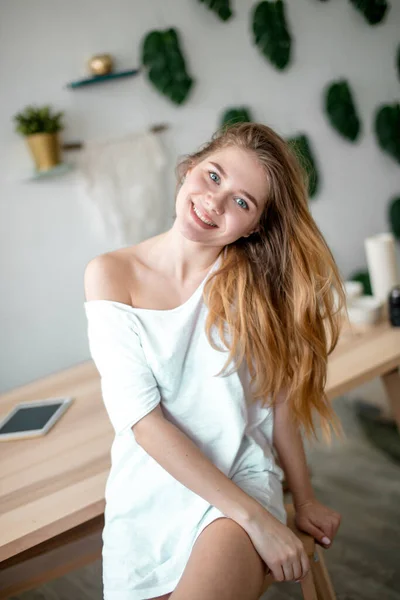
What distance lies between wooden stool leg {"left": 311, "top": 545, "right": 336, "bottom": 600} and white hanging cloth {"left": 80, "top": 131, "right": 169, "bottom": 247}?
1514 mm

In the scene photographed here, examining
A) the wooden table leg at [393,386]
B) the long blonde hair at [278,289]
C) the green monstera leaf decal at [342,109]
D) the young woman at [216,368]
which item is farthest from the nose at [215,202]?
the green monstera leaf decal at [342,109]

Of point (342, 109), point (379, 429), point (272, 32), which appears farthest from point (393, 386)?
point (272, 32)

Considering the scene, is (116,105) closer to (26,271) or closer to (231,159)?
(26,271)

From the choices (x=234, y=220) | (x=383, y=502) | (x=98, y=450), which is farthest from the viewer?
(x=383, y=502)

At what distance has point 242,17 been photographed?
268 cm

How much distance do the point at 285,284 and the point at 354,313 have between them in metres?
0.88

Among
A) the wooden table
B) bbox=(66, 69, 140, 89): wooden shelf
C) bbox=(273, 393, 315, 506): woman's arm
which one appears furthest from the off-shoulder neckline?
bbox=(66, 69, 140, 89): wooden shelf

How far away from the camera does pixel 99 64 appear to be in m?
2.25

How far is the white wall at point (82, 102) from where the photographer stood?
2188mm

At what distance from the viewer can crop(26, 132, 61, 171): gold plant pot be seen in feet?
6.97

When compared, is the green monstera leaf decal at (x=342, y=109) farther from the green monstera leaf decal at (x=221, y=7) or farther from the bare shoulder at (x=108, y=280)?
the bare shoulder at (x=108, y=280)

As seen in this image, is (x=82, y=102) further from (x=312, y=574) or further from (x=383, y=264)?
(x=312, y=574)

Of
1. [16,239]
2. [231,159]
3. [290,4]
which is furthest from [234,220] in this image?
[290,4]

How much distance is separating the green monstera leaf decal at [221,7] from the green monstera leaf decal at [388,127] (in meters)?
1.05
